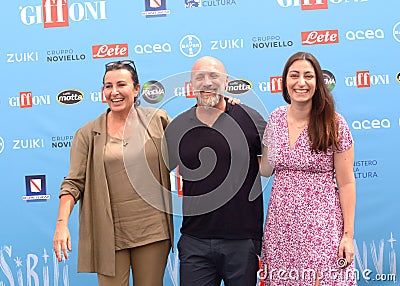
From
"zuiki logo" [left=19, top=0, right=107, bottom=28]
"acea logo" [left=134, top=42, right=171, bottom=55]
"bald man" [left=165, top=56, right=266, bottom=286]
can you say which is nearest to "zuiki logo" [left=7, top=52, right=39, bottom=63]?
"zuiki logo" [left=19, top=0, right=107, bottom=28]

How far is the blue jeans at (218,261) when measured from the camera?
2.16m

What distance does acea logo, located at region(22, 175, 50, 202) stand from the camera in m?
3.33

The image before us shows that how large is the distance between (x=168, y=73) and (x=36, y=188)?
1013 mm

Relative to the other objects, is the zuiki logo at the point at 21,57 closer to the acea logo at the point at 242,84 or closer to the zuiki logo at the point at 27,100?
the zuiki logo at the point at 27,100

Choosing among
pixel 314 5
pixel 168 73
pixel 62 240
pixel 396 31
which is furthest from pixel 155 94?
pixel 396 31

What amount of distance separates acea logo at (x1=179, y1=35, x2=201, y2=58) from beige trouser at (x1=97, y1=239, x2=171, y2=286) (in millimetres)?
1302

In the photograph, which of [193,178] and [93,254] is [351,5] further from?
[93,254]

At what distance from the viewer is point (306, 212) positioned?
2.08 meters

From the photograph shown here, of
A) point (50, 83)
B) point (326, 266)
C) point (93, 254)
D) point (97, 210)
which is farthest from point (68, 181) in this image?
point (50, 83)

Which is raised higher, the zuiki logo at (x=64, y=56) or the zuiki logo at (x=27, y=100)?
the zuiki logo at (x=64, y=56)

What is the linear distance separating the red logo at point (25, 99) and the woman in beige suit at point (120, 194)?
3.78 feet

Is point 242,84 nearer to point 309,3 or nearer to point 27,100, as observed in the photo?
point 309,3

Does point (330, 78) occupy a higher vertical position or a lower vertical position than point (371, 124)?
higher

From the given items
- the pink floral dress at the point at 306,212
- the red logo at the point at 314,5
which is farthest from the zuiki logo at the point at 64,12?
the pink floral dress at the point at 306,212
